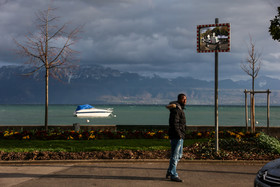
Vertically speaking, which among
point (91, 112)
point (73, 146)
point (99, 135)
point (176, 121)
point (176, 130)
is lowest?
point (91, 112)

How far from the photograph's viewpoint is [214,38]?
10.6 meters

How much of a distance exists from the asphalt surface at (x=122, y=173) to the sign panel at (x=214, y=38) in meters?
3.45

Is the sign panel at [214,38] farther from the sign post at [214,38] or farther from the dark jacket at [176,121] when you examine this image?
the dark jacket at [176,121]

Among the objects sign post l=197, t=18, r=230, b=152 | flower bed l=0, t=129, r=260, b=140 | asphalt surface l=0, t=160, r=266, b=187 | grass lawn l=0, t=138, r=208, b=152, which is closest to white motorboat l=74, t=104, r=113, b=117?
flower bed l=0, t=129, r=260, b=140

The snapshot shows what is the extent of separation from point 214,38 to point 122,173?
5060 millimetres

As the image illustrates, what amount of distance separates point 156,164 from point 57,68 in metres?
9.92

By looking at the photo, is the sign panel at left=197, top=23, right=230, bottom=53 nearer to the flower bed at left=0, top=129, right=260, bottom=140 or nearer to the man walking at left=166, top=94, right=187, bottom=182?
the man walking at left=166, top=94, right=187, bottom=182

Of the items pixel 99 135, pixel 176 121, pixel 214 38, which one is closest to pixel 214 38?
pixel 214 38

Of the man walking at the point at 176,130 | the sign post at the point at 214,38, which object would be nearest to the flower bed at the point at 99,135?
the sign post at the point at 214,38

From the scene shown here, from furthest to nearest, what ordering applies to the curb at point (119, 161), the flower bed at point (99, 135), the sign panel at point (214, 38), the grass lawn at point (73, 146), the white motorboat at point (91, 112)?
the white motorboat at point (91, 112) → the flower bed at point (99, 135) → the grass lawn at point (73, 146) → the sign panel at point (214, 38) → the curb at point (119, 161)

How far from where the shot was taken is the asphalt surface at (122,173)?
294 inches

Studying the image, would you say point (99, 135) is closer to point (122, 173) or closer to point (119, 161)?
point (119, 161)

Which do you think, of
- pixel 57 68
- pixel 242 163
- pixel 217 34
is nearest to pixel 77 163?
pixel 242 163

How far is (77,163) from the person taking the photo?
9664 millimetres
